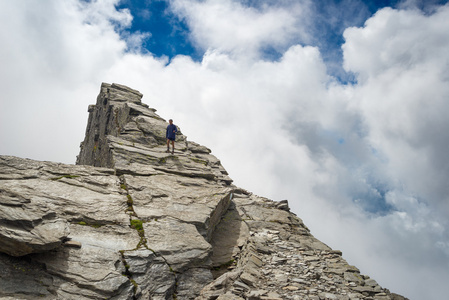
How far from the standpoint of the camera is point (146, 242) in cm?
1744

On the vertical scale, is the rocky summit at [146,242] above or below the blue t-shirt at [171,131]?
below

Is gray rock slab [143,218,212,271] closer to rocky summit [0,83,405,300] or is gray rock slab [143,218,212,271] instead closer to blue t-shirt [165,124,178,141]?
rocky summit [0,83,405,300]

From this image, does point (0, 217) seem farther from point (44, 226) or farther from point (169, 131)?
point (169, 131)

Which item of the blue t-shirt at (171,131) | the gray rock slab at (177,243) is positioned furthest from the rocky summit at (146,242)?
the blue t-shirt at (171,131)

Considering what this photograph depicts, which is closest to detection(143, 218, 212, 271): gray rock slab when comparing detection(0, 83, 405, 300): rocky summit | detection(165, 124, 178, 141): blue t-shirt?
detection(0, 83, 405, 300): rocky summit

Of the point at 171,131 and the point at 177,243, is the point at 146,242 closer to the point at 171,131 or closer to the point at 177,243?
the point at 177,243

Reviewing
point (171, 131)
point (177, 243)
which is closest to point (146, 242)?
point (177, 243)

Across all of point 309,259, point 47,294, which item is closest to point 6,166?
point 47,294

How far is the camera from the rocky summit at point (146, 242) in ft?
45.2

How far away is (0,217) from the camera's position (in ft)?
44.2

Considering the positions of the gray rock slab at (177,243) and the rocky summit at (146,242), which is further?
the gray rock slab at (177,243)

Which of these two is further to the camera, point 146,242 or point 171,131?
point 171,131

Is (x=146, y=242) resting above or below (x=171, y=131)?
below

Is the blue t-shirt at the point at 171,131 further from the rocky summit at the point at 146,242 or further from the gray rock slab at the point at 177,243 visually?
the gray rock slab at the point at 177,243
